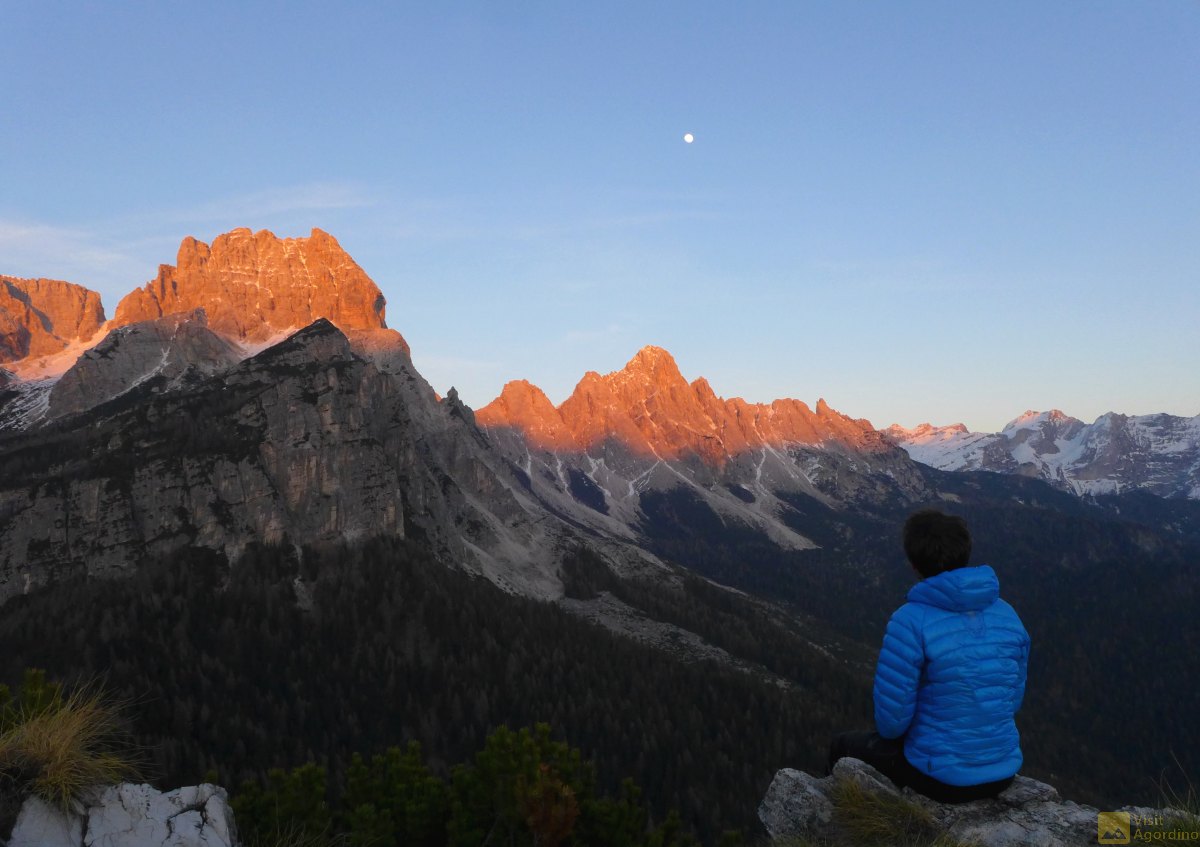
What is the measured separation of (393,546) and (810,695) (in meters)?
111

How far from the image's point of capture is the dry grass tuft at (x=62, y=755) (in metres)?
11.5

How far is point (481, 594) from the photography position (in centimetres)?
18450

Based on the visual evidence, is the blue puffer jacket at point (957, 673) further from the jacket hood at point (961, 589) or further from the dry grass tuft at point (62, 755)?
the dry grass tuft at point (62, 755)

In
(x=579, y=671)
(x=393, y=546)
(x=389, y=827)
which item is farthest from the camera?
(x=393, y=546)

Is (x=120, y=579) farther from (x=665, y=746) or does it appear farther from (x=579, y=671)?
(x=665, y=746)

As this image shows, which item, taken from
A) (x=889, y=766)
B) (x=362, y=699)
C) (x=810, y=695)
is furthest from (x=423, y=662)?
(x=889, y=766)

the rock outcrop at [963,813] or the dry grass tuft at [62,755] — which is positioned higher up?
the dry grass tuft at [62,755]

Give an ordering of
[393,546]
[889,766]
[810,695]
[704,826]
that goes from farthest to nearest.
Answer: [393,546], [810,695], [704,826], [889,766]

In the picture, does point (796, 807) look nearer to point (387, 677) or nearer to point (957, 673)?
point (957, 673)

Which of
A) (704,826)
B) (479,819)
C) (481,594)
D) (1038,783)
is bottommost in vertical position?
(704,826)

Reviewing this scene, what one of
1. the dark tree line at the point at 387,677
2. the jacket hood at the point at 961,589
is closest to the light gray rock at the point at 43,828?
the jacket hood at the point at 961,589

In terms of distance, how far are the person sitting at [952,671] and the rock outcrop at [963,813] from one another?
1.18 ft

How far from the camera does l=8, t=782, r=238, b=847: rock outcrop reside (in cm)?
1129

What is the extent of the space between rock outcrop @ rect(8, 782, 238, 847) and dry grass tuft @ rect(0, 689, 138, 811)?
240 mm
